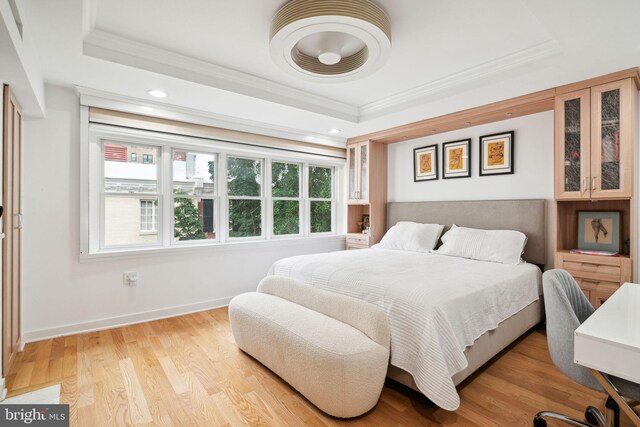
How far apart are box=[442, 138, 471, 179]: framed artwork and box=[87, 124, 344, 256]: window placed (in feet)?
5.44

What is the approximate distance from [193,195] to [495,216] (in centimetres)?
352

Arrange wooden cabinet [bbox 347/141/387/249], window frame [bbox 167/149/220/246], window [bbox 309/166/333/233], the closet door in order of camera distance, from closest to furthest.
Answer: the closet door < window frame [bbox 167/149/220/246] < wooden cabinet [bbox 347/141/387/249] < window [bbox 309/166/333/233]

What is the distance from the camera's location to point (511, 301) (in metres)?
2.55

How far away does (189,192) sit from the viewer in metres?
3.81

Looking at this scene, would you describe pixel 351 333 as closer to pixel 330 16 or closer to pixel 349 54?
pixel 330 16

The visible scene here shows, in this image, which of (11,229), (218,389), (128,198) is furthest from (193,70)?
(218,389)

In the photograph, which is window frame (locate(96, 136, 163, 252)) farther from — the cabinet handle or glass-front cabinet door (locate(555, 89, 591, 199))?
glass-front cabinet door (locate(555, 89, 591, 199))

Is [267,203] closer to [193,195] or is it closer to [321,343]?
[193,195]

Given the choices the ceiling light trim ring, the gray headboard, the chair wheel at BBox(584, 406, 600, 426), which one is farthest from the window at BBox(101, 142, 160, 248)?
the chair wheel at BBox(584, 406, 600, 426)

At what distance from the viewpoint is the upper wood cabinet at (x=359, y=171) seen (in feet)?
15.7

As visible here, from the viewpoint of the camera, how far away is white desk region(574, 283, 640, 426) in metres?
1.10

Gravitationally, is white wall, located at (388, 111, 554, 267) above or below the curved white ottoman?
above

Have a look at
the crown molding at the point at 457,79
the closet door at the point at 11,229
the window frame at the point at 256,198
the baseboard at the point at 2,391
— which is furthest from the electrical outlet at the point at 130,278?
the crown molding at the point at 457,79

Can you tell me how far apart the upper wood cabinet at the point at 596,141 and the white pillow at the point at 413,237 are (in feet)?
4.55
